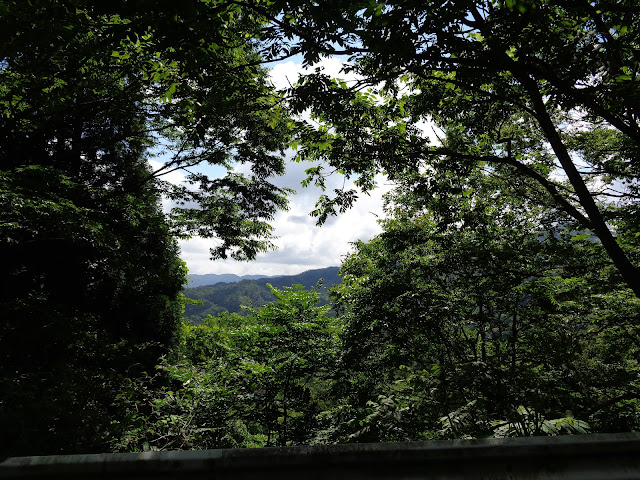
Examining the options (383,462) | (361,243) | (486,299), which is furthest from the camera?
(361,243)

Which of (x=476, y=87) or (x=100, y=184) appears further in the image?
(x=100, y=184)

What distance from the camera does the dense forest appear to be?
313 centimetres

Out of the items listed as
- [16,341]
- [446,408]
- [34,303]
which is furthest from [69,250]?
[446,408]

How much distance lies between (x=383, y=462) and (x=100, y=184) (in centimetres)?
1461

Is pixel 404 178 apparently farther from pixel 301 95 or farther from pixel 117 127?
pixel 117 127

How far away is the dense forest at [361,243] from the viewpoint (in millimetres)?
3135

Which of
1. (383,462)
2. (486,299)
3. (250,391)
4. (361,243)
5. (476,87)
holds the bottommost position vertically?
(250,391)

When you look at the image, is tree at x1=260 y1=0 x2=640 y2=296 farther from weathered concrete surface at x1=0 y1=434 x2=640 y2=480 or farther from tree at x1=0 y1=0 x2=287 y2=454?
weathered concrete surface at x1=0 y1=434 x2=640 y2=480

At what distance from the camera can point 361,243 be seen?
10156 mm

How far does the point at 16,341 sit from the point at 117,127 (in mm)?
10450

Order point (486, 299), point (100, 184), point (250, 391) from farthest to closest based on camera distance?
point (100, 184), point (486, 299), point (250, 391)

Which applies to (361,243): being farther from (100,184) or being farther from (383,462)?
(100,184)

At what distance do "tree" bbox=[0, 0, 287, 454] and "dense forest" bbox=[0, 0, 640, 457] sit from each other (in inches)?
2.3

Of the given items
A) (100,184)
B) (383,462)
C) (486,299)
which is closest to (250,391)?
(486,299)
